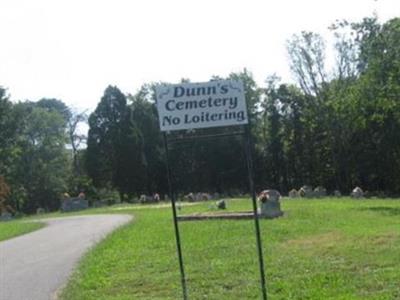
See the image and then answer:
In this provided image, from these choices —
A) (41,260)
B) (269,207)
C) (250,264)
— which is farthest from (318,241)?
(269,207)

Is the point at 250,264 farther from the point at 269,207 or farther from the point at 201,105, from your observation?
the point at 269,207

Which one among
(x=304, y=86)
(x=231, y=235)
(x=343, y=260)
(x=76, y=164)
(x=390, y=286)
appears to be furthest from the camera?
(x=76, y=164)

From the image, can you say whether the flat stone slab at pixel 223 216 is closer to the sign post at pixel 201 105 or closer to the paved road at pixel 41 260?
the paved road at pixel 41 260

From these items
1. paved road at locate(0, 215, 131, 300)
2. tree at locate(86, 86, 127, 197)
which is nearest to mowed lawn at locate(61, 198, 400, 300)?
paved road at locate(0, 215, 131, 300)

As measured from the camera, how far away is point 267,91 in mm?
66188

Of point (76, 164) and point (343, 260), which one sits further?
point (76, 164)

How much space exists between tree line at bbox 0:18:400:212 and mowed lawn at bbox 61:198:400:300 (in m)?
35.3

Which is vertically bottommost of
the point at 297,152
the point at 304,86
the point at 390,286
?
the point at 390,286

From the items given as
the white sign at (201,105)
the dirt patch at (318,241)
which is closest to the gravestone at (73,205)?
the dirt patch at (318,241)

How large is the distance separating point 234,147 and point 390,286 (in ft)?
174

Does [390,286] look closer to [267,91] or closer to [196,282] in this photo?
[196,282]

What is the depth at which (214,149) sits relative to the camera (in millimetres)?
62844

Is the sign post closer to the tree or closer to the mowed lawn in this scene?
the mowed lawn

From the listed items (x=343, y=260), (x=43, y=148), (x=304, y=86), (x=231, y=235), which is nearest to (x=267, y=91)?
(x=304, y=86)
